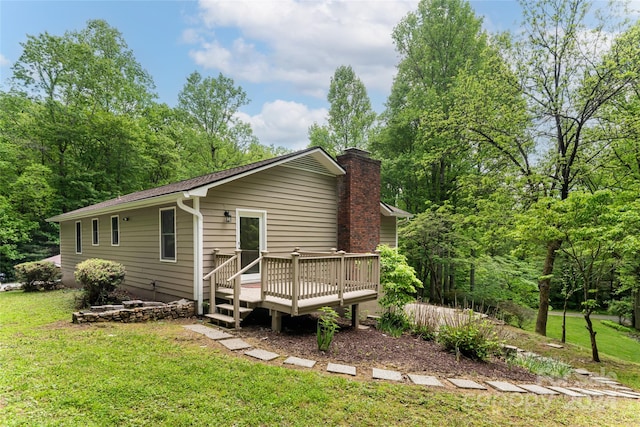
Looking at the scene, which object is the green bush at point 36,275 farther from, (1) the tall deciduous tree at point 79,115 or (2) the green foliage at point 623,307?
(2) the green foliage at point 623,307

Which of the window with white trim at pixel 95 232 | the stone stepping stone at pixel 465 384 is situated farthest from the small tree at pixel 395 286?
the window with white trim at pixel 95 232

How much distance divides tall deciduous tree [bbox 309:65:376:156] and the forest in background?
0.09m

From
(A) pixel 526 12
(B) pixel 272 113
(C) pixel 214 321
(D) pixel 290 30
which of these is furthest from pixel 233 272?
(B) pixel 272 113

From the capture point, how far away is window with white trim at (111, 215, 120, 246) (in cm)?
1047

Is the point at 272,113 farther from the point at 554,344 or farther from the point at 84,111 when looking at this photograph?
the point at 554,344

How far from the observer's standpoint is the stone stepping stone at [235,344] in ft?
17.0

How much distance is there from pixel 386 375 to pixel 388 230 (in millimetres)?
8742

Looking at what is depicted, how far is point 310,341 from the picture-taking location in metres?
5.96

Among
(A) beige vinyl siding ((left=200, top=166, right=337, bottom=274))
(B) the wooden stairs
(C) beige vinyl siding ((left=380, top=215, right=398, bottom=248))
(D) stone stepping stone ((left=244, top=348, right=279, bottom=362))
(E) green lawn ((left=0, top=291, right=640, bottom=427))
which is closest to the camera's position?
(E) green lawn ((left=0, top=291, right=640, bottom=427))

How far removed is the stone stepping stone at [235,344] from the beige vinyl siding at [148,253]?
2.45m

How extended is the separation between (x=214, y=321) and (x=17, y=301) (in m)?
7.50

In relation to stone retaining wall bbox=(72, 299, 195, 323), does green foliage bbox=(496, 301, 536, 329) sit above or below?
below

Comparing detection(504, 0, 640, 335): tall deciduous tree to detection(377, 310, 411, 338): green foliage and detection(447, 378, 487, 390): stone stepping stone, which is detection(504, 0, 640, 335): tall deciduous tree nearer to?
detection(377, 310, 411, 338): green foliage

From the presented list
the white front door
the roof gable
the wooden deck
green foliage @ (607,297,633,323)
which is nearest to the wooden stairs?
the wooden deck
